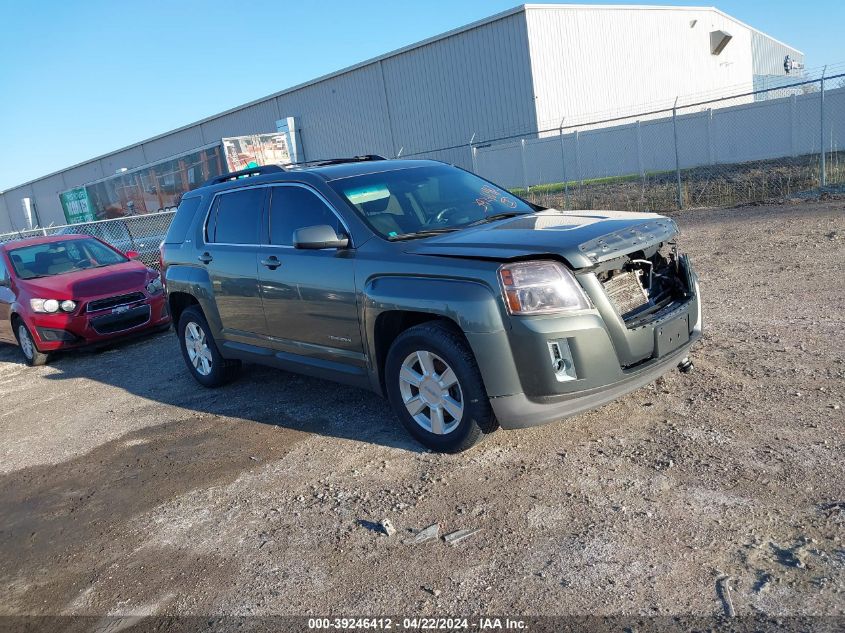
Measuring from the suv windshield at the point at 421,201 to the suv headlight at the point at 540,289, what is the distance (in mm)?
1057

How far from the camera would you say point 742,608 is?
9.09 ft

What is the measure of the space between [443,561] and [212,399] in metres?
3.91

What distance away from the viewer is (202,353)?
6.97 metres

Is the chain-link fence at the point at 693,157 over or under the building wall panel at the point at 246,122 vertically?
under

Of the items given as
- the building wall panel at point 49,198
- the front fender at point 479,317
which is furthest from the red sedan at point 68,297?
the building wall panel at point 49,198

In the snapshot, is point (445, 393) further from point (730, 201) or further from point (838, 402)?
point (730, 201)

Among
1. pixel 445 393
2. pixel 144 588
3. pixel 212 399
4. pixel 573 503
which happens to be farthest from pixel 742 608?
pixel 212 399

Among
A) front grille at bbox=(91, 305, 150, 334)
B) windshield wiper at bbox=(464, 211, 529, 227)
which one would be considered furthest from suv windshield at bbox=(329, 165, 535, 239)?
front grille at bbox=(91, 305, 150, 334)

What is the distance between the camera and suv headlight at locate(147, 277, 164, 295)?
9.95m

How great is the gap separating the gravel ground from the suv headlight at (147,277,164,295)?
11.6 ft

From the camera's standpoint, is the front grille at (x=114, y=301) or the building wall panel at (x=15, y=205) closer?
the front grille at (x=114, y=301)

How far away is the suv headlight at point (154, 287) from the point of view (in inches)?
392

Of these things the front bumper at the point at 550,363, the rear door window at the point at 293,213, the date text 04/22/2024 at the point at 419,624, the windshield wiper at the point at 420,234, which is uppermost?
the rear door window at the point at 293,213

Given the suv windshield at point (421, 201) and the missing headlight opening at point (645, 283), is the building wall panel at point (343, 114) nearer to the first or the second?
the suv windshield at point (421, 201)
